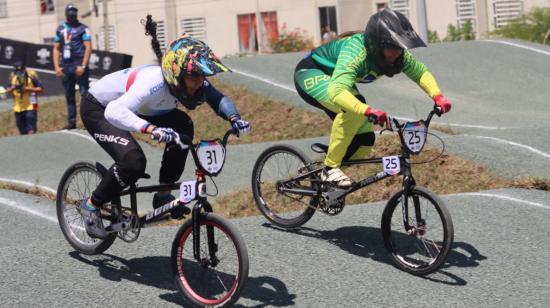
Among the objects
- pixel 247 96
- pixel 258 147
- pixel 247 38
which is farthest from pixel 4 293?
pixel 247 38

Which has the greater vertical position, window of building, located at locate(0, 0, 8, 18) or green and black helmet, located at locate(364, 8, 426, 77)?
window of building, located at locate(0, 0, 8, 18)

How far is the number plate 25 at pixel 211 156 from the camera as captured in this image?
623 cm

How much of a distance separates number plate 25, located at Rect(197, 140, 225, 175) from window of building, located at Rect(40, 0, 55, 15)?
184 feet

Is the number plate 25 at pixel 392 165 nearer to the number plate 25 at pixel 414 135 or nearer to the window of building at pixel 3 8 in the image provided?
the number plate 25 at pixel 414 135

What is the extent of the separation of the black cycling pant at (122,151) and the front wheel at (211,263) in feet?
2.54

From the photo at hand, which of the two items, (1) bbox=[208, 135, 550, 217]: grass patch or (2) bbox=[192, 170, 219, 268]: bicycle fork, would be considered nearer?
(2) bbox=[192, 170, 219, 268]: bicycle fork

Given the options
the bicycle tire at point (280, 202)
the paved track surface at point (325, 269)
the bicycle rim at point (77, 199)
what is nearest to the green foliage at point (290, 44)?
the bicycle tire at point (280, 202)

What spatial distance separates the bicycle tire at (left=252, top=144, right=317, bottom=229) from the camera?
8.24 m

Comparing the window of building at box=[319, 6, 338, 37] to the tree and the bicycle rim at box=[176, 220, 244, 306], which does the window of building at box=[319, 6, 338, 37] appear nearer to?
the tree

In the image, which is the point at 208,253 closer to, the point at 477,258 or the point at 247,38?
the point at 477,258

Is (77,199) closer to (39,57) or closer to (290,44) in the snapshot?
(39,57)

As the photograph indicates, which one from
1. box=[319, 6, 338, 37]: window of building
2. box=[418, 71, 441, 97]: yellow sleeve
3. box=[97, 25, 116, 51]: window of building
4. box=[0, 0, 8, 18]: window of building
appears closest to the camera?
box=[418, 71, 441, 97]: yellow sleeve

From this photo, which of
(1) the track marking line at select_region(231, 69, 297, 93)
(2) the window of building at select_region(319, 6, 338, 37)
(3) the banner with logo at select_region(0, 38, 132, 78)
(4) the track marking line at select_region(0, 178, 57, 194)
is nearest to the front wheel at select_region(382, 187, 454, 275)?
(4) the track marking line at select_region(0, 178, 57, 194)

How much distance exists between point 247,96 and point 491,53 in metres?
6.55
